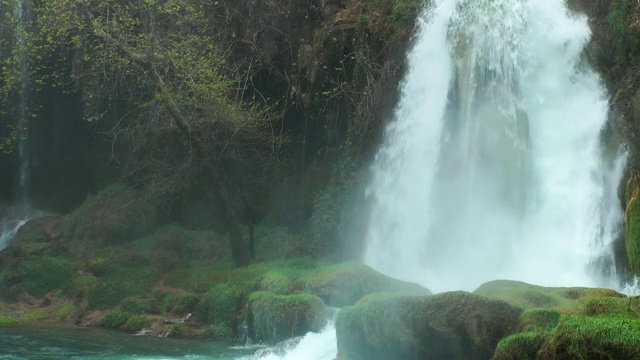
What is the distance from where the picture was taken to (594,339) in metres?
7.97

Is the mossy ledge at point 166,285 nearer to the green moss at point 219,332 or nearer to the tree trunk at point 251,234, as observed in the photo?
the green moss at point 219,332

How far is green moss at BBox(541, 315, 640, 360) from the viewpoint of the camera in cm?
766

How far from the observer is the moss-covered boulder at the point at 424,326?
10422 mm

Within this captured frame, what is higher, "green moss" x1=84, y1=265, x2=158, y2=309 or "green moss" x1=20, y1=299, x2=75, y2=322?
"green moss" x1=84, y1=265, x2=158, y2=309

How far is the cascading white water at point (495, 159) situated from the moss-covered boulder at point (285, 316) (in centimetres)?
333

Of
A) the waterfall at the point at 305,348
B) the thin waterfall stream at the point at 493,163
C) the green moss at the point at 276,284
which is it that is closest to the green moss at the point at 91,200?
the thin waterfall stream at the point at 493,163

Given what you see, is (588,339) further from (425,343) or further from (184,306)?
Result: (184,306)

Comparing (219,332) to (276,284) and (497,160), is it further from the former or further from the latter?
(497,160)

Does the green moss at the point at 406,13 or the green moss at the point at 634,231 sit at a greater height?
the green moss at the point at 406,13

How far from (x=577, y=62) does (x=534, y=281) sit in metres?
5.50

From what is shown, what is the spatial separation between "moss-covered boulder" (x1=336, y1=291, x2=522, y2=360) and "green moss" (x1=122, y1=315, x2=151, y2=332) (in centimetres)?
729

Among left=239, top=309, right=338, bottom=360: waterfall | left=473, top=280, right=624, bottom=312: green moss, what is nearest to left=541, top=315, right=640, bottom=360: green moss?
left=473, top=280, right=624, bottom=312: green moss

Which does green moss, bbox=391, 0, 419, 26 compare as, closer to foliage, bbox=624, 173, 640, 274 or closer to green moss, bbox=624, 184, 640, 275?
foliage, bbox=624, 173, 640, 274

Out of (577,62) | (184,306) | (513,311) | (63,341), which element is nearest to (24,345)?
(63,341)
